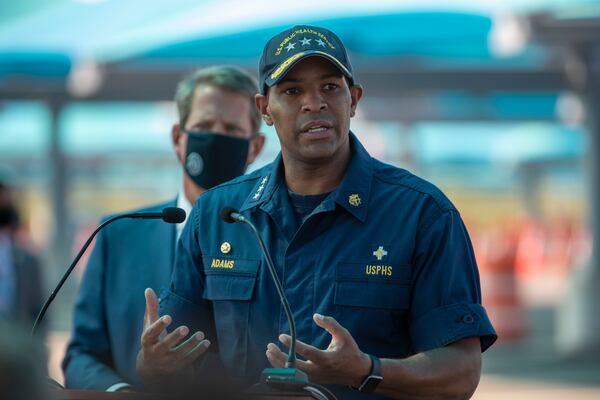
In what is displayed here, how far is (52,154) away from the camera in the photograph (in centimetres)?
1939

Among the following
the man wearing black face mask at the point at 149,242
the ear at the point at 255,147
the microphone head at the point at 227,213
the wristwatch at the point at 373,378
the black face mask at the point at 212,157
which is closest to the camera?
the wristwatch at the point at 373,378

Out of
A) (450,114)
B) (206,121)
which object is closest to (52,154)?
(450,114)

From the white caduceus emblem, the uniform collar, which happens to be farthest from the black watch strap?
the uniform collar

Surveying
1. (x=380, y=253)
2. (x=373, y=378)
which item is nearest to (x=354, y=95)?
(x=380, y=253)

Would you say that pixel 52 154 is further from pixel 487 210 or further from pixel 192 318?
pixel 487 210

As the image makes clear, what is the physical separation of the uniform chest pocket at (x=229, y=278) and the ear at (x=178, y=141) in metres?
1.15

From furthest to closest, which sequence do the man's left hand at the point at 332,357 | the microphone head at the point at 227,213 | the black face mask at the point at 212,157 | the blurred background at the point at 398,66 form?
1. the blurred background at the point at 398,66
2. the black face mask at the point at 212,157
3. the microphone head at the point at 227,213
4. the man's left hand at the point at 332,357

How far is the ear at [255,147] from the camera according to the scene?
4.31m

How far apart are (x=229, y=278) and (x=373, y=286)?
15.3 inches

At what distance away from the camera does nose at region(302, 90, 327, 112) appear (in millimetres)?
3094

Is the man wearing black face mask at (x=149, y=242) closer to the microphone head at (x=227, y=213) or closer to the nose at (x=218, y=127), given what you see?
the nose at (x=218, y=127)

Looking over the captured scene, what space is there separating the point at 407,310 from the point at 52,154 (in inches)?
665

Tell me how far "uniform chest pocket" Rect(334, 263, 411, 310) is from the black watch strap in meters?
0.22

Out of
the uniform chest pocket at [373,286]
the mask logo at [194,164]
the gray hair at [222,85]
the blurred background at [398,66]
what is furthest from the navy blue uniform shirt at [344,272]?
the blurred background at [398,66]
